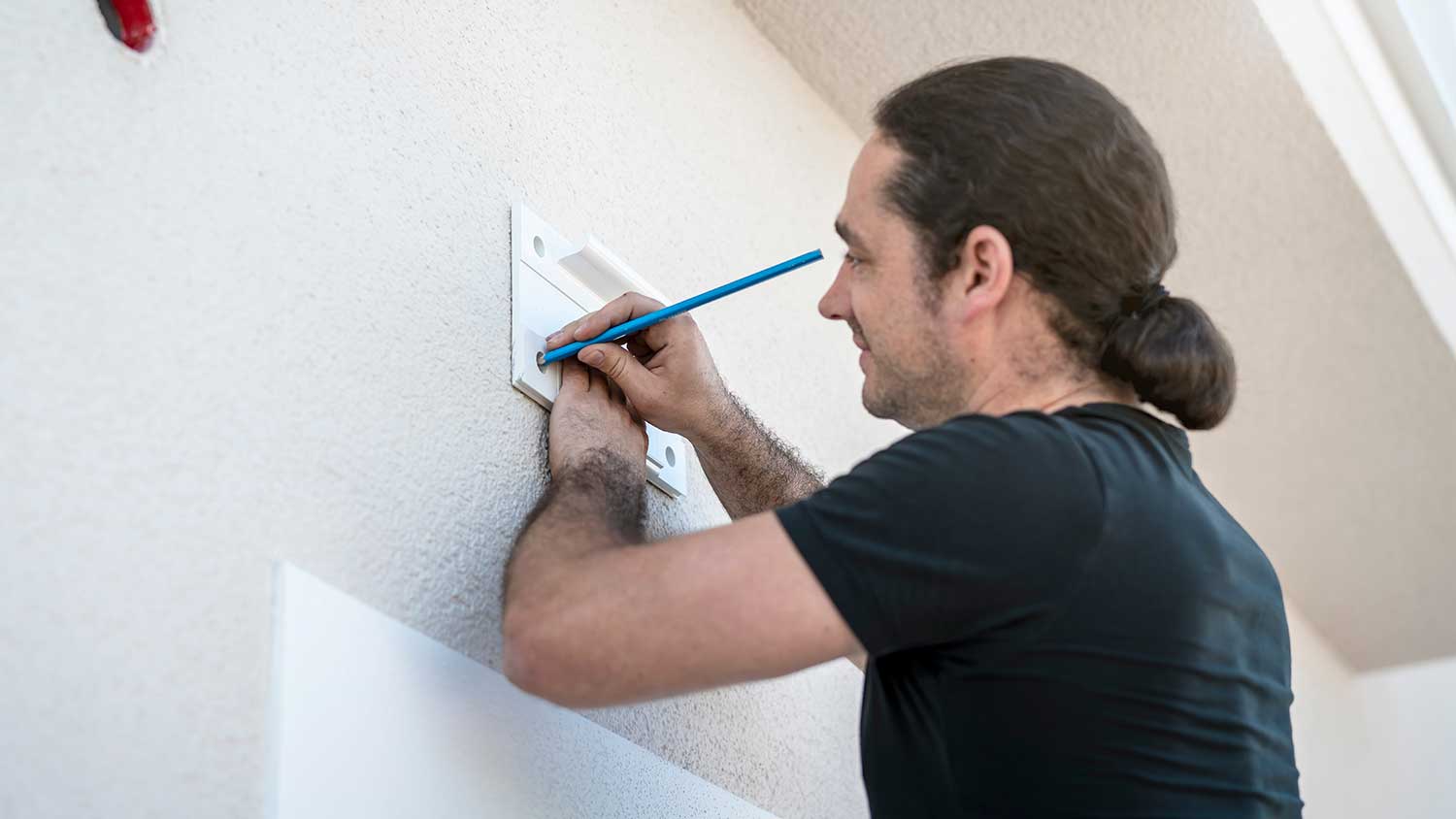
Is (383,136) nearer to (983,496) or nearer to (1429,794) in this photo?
(983,496)

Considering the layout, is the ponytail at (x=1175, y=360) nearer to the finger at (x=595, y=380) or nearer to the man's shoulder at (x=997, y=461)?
the man's shoulder at (x=997, y=461)

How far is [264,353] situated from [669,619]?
0.32 m

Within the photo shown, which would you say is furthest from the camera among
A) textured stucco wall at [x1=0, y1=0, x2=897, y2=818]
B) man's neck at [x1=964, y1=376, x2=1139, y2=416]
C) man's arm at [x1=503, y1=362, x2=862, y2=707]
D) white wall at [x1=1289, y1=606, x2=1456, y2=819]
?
white wall at [x1=1289, y1=606, x2=1456, y2=819]

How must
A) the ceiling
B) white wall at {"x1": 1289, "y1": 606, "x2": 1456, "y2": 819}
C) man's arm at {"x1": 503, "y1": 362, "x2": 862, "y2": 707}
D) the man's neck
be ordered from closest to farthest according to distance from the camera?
man's arm at {"x1": 503, "y1": 362, "x2": 862, "y2": 707} < the man's neck < the ceiling < white wall at {"x1": 1289, "y1": 606, "x2": 1456, "y2": 819}

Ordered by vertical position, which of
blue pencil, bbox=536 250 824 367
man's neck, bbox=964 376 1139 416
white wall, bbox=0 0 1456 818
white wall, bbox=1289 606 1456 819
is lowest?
white wall, bbox=1289 606 1456 819

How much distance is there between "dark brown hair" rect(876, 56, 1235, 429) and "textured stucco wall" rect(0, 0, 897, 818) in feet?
1.14

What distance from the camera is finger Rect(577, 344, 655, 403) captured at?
117cm

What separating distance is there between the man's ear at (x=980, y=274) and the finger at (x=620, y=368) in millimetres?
270

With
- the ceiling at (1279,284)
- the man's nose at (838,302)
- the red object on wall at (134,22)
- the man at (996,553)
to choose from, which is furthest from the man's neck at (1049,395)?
the ceiling at (1279,284)

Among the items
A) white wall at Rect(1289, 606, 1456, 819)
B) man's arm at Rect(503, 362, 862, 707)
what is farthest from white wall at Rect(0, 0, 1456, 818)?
white wall at Rect(1289, 606, 1456, 819)

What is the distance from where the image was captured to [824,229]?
1843 mm

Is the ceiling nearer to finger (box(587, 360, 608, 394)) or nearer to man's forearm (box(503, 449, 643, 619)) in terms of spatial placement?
finger (box(587, 360, 608, 394))

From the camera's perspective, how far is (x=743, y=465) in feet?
4.30

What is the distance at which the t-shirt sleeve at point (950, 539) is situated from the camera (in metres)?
0.89
